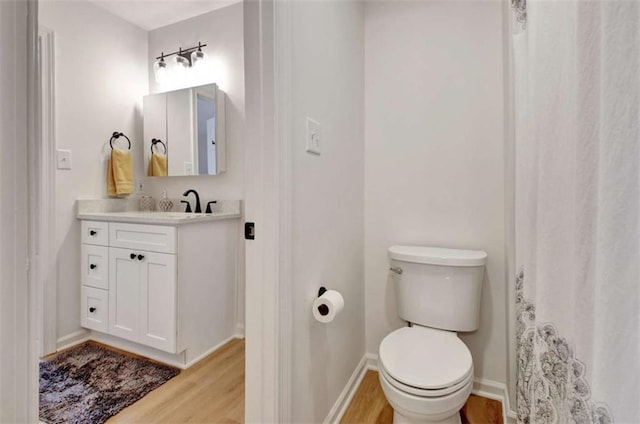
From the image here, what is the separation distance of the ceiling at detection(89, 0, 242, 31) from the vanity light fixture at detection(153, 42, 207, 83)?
0.23 m

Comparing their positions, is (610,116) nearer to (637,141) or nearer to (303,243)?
(637,141)

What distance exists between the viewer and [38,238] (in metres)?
0.50

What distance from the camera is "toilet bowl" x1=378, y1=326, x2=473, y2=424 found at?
3.52 feet

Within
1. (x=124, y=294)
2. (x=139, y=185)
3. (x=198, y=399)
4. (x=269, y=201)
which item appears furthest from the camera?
(x=139, y=185)

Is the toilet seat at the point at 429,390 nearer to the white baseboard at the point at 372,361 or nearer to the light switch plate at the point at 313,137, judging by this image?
the white baseboard at the point at 372,361

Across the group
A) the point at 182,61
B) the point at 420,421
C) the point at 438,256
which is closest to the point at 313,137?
the point at 438,256

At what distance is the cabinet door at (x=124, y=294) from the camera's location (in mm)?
1955

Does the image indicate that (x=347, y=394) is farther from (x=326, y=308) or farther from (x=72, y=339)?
(x=72, y=339)

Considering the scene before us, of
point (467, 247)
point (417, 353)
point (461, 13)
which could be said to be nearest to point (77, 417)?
point (417, 353)

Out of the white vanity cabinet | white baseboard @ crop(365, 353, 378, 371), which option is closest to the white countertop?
the white vanity cabinet

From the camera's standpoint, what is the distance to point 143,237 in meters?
1.92

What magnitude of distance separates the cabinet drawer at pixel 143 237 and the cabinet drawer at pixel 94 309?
0.38 metres

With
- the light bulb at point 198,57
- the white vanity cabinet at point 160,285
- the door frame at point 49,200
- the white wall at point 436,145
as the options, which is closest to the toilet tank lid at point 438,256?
the white wall at point 436,145

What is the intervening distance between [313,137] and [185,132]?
1.63 m
